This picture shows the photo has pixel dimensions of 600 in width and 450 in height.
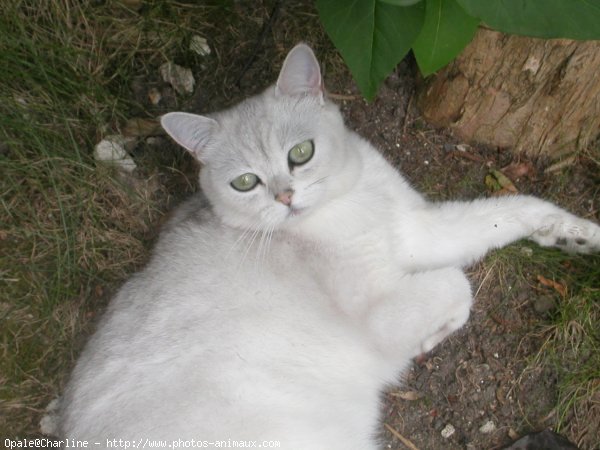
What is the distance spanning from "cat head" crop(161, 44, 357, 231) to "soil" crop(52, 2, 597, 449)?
848 millimetres

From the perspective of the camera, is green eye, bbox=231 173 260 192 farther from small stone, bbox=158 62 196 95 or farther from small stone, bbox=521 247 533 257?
small stone, bbox=521 247 533 257

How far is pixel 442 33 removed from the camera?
2207mm

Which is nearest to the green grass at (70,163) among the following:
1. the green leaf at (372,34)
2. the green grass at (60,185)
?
the green grass at (60,185)

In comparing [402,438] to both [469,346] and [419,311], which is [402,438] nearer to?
[469,346]

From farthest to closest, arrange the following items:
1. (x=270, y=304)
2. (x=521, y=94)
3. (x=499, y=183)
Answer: (x=499, y=183), (x=521, y=94), (x=270, y=304)

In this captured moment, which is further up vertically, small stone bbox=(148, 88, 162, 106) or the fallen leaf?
small stone bbox=(148, 88, 162, 106)

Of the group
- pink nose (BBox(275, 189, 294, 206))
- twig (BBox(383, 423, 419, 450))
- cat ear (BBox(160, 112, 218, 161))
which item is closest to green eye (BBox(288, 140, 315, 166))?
pink nose (BBox(275, 189, 294, 206))

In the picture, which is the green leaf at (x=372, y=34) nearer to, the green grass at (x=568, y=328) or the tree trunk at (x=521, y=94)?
the tree trunk at (x=521, y=94)

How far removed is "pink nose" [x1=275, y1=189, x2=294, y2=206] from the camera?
238 cm

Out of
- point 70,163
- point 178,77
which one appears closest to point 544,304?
point 178,77

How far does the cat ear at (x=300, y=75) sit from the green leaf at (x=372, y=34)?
178 millimetres

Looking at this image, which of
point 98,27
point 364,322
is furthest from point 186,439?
point 98,27

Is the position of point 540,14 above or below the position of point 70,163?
above

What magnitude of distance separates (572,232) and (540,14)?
1.40m
